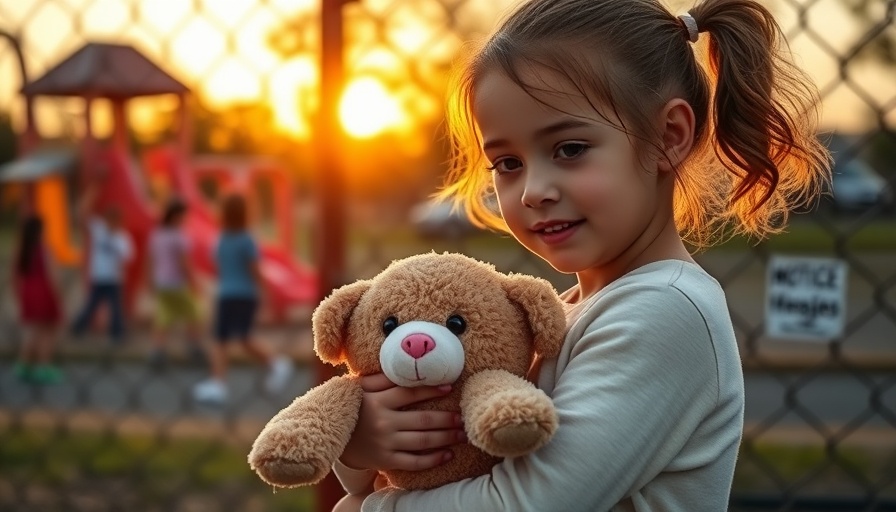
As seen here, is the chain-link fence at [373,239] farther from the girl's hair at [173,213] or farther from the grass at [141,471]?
the girl's hair at [173,213]

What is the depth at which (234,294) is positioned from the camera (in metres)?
5.19

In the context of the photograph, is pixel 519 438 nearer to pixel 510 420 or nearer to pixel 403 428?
pixel 510 420

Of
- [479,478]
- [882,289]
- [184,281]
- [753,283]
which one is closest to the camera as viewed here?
[479,478]

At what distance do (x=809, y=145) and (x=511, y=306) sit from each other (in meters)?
0.42

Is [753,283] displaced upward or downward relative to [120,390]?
upward

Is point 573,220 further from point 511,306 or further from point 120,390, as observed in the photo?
point 120,390

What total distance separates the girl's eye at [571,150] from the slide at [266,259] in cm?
602

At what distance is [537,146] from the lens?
975mm

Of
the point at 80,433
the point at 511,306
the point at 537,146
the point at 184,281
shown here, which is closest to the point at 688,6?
the point at 537,146

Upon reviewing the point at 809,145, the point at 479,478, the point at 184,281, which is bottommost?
the point at 184,281

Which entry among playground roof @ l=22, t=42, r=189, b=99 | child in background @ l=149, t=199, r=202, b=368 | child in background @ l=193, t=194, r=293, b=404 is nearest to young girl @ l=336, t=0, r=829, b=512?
playground roof @ l=22, t=42, r=189, b=99

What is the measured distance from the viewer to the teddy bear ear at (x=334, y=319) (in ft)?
3.27

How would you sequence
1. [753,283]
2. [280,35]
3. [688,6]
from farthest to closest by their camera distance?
1. [753,283]
2. [280,35]
3. [688,6]

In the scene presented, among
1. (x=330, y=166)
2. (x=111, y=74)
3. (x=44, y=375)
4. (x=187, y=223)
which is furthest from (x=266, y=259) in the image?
(x=330, y=166)
